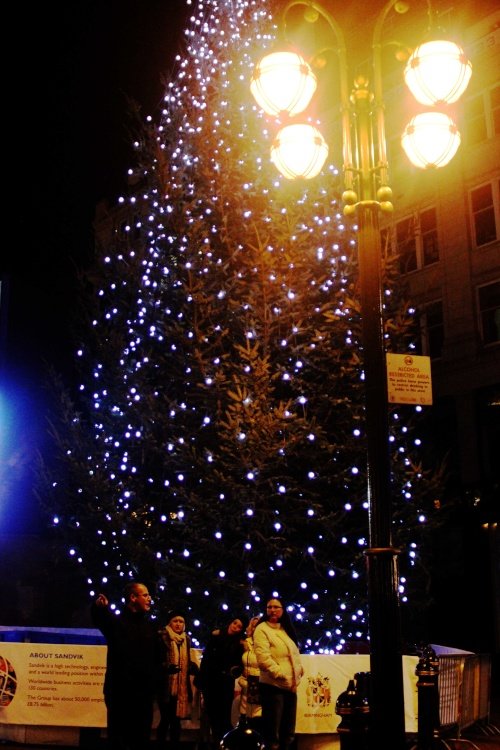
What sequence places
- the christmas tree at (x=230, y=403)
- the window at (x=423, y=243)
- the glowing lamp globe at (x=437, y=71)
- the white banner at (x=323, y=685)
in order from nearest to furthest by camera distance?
1. the glowing lamp globe at (x=437, y=71)
2. the white banner at (x=323, y=685)
3. the christmas tree at (x=230, y=403)
4. the window at (x=423, y=243)

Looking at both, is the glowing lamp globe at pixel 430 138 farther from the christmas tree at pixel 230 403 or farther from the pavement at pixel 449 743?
the pavement at pixel 449 743

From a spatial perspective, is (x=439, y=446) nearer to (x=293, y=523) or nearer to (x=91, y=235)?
(x=293, y=523)

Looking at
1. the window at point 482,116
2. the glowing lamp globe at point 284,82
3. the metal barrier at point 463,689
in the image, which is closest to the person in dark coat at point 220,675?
the metal barrier at point 463,689

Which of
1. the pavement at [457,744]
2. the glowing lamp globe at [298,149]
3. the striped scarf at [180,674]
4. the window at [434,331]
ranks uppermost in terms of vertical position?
the window at [434,331]

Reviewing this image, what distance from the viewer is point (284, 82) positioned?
22.7ft

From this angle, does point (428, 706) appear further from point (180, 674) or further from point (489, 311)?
point (489, 311)

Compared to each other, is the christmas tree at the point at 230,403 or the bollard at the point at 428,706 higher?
the christmas tree at the point at 230,403

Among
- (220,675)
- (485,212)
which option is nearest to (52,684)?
(220,675)

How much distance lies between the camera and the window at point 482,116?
23.7m

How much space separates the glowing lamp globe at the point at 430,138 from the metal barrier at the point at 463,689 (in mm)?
7237

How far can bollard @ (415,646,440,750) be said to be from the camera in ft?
29.6

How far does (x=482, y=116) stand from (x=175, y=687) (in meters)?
19.9

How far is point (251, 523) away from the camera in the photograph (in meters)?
13.1

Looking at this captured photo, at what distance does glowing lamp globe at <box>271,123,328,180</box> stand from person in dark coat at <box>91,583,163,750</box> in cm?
414
